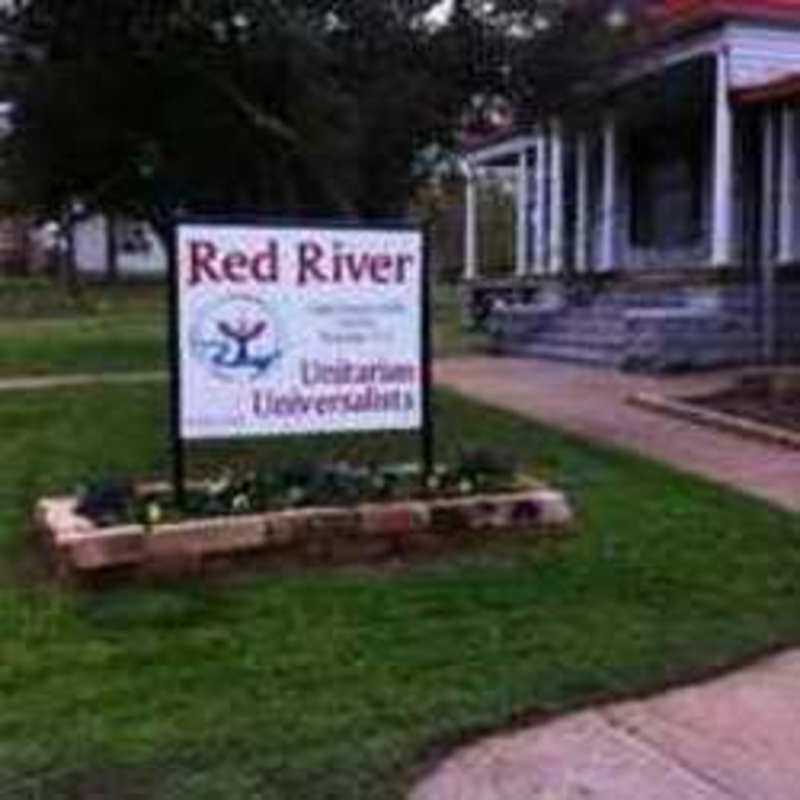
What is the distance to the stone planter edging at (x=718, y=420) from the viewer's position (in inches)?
542

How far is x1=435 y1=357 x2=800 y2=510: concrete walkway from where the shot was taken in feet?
40.5

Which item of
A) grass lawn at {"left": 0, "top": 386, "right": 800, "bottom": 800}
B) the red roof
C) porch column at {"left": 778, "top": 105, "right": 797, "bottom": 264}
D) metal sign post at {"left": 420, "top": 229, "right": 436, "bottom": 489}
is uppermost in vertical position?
the red roof

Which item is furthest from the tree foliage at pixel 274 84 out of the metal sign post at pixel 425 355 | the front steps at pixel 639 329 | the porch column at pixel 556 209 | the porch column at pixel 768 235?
the porch column at pixel 556 209

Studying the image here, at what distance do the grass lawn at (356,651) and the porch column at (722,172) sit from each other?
1227 cm

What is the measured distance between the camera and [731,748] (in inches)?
258

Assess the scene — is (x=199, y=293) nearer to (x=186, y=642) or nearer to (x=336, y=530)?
(x=336, y=530)

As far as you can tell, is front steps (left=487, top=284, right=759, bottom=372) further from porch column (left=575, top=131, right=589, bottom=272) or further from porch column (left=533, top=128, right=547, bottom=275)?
porch column (left=533, top=128, right=547, bottom=275)

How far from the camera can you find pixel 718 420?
14859 millimetres

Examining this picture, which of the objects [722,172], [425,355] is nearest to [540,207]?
[722,172]

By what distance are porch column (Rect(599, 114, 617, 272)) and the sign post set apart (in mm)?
16558

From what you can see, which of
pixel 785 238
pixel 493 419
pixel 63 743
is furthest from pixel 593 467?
pixel 785 238

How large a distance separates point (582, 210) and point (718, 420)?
45.4 ft

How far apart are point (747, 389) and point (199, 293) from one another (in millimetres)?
7893

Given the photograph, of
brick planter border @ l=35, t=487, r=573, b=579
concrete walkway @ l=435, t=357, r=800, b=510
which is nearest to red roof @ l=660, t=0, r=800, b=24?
Answer: concrete walkway @ l=435, t=357, r=800, b=510
